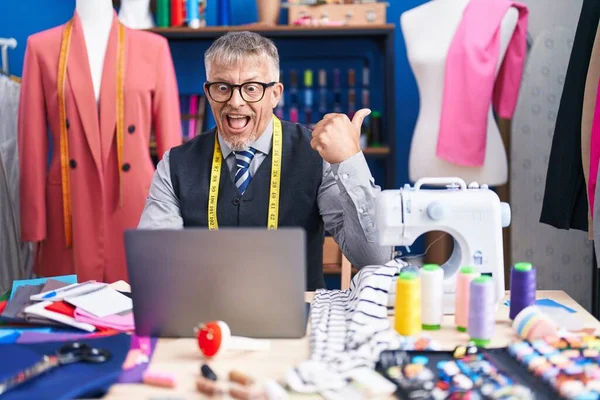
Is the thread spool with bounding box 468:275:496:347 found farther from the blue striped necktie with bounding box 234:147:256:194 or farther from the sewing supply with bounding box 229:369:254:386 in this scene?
the blue striped necktie with bounding box 234:147:256:194

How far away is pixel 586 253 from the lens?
381cm

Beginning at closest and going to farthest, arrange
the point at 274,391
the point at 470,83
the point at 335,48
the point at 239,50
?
the point at 274,391 → the point at 239,50 → the point at 470,83 → the point at 335,48

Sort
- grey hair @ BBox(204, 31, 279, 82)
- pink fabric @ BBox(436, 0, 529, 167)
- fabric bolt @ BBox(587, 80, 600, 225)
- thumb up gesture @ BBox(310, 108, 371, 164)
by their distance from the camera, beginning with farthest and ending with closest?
pink fabric @ BBox(436, 0, 529, 167), fabric bolt @ BBox(587, 80, 600, 225), grey hair @ BBox(204, 31, 279, 82), thumb up gesture @ BBox(310, 108, 371, 164)

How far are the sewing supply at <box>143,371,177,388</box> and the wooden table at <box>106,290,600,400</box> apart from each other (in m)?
0.01

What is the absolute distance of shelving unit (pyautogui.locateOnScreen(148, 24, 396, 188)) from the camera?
3697 millimetres

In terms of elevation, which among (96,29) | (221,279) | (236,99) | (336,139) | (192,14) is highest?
(192,14)

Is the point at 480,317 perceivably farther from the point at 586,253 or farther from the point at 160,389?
the point at 586,253

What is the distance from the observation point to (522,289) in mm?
1725

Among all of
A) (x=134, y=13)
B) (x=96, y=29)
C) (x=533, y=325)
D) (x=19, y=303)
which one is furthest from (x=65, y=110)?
(x=533, y=325)

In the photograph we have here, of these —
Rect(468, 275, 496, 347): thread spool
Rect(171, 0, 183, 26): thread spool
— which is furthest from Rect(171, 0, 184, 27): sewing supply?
Rect(468, 275, 496, 347): thread spool

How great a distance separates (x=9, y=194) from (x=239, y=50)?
1.77 metres

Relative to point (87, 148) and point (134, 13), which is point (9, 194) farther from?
point (134, 13)

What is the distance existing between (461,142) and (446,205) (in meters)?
1.58

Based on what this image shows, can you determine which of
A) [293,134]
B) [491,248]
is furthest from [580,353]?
[293,134]
